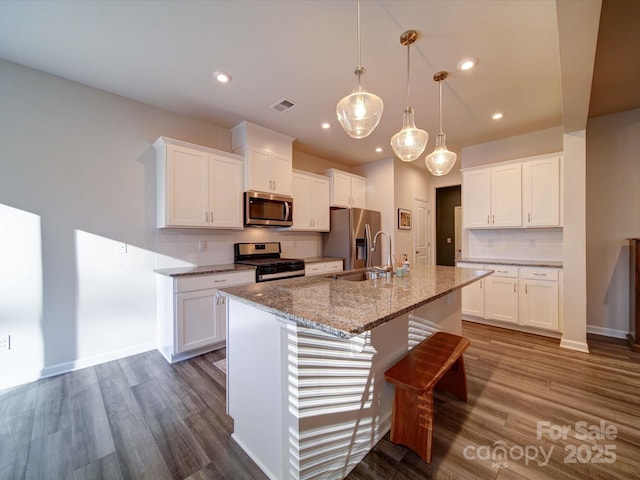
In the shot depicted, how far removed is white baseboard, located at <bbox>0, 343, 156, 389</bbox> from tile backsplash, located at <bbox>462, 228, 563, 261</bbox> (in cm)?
481

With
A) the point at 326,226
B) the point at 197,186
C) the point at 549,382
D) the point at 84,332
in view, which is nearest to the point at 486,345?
the point at 549,382

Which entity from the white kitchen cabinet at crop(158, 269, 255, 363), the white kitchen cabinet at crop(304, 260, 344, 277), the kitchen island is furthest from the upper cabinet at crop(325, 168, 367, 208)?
the kitchen island

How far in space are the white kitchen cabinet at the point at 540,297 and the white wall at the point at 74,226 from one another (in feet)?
14.5

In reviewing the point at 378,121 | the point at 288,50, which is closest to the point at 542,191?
the point at 378,121

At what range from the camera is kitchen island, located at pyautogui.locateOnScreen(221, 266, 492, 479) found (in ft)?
3.84

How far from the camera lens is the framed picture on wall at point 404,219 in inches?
198

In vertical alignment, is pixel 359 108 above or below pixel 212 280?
above

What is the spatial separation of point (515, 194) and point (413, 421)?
11.6 feet

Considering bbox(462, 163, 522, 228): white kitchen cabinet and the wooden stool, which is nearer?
the wooden stool

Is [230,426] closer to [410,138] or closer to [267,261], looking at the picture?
[267,261]

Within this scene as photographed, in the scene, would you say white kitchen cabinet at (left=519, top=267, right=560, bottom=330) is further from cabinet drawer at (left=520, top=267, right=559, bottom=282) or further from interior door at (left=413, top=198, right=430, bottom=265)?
interior door at (left=413, top=198, right=430, bottom=265)

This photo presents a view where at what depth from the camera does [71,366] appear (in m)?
2.45

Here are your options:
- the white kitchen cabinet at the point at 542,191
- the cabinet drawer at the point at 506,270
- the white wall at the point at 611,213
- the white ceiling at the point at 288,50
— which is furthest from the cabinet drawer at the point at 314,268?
the white wall at the point at 611,213

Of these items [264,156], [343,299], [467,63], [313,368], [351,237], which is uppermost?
[467,63]
